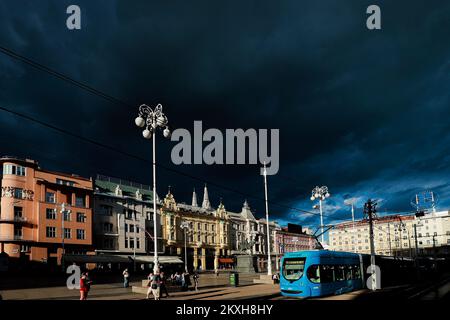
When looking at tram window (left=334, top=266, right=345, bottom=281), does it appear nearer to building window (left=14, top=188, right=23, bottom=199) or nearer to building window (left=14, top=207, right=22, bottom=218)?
building window (left=14, top=207, right=22, bottom=218)

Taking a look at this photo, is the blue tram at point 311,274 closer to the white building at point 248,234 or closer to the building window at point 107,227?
the building window at point 107,227

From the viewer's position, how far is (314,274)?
24516mm

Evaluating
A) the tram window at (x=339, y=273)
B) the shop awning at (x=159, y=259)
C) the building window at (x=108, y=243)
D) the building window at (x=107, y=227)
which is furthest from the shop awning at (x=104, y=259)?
the tram window at (x=339, y=273)

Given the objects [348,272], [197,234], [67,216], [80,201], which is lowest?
[348,272]

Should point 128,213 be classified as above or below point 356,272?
above

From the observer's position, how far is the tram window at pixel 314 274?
24312 mm

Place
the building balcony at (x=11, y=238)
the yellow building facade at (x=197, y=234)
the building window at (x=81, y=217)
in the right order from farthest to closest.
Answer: the yellow building facade at (x=197, y=234), the building window at (x=81, y=217), the building balcony at (x=11, y=238)

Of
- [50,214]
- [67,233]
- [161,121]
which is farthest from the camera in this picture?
[67,233]

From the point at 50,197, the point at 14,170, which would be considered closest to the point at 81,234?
the point at 50,197

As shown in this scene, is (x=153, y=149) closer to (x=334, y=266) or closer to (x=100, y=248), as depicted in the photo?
(x=334, y=266)

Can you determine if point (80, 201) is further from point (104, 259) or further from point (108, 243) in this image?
point (104, 259)

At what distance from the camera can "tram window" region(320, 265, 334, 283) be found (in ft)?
82.2

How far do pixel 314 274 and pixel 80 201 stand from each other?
164 feet
